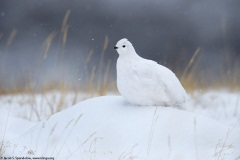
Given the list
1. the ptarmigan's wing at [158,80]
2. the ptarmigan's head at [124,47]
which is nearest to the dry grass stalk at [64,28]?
the ptarmigan's head at [124,47]

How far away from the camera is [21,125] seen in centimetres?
352

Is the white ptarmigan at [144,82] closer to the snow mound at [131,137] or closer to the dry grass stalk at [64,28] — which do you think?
the snow mound at [131,137]

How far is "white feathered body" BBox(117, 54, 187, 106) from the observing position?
2840 mm

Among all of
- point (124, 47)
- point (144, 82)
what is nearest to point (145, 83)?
point (144, 82)

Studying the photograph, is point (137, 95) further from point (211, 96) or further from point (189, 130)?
point (211, 96)

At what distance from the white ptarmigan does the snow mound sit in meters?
0.07

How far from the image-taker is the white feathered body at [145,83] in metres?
2.84

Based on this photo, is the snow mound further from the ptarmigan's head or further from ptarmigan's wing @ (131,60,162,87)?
the ptarmigan's head

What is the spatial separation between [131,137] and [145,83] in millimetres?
386

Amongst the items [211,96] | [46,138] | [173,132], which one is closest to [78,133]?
[46,138]

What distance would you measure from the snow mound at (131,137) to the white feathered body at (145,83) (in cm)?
7

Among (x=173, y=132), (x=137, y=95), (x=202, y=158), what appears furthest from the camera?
(x=137, y=95)

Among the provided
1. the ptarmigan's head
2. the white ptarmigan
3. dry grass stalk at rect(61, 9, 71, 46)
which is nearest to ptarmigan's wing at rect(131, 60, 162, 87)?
the white ptarmigan

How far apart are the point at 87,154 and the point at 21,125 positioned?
1.17m
